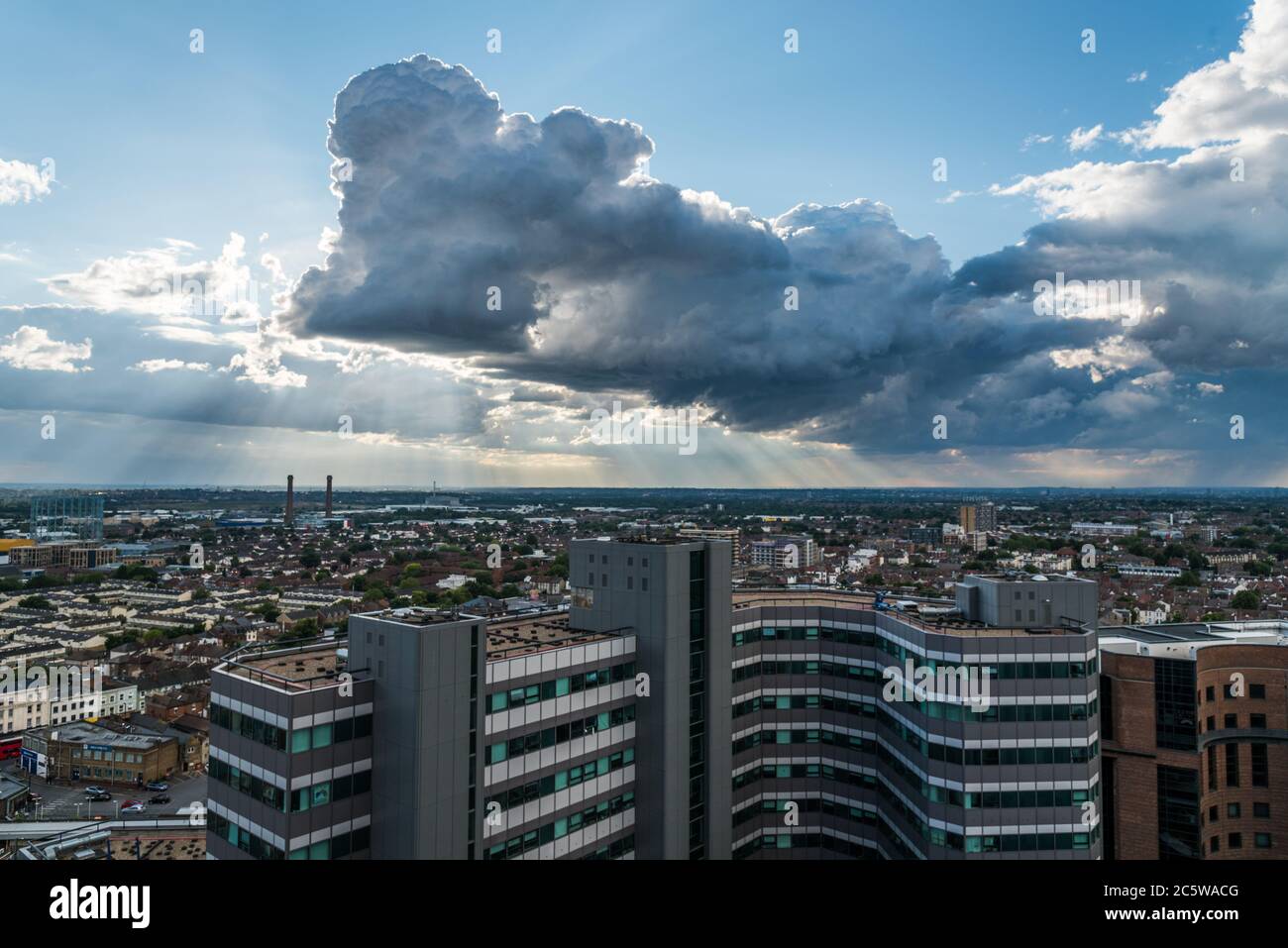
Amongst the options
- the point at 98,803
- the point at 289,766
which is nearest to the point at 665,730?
the point at 289,766

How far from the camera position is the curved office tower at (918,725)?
4369 cm

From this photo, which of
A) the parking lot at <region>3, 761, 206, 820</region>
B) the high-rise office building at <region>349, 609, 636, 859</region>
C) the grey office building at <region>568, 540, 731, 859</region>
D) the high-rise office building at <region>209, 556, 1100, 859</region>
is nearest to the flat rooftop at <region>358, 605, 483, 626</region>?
the high-rise office building at <region>349, 609, 636, 859</region>

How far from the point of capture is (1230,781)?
178 feet

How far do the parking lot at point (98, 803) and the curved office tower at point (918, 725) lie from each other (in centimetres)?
7694

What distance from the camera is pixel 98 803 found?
98.2 m

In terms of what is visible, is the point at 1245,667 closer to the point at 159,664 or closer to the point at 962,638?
the point at 962,638

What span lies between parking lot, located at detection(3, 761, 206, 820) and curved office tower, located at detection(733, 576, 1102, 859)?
76.9m

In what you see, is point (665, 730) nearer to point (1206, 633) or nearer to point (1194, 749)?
point (1194, 749)

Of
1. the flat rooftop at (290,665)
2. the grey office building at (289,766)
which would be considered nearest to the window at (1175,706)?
the grey office building at (289,766)

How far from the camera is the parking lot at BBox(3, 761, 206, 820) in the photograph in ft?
306

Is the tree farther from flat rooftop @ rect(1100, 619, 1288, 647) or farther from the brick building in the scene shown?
the brick building
